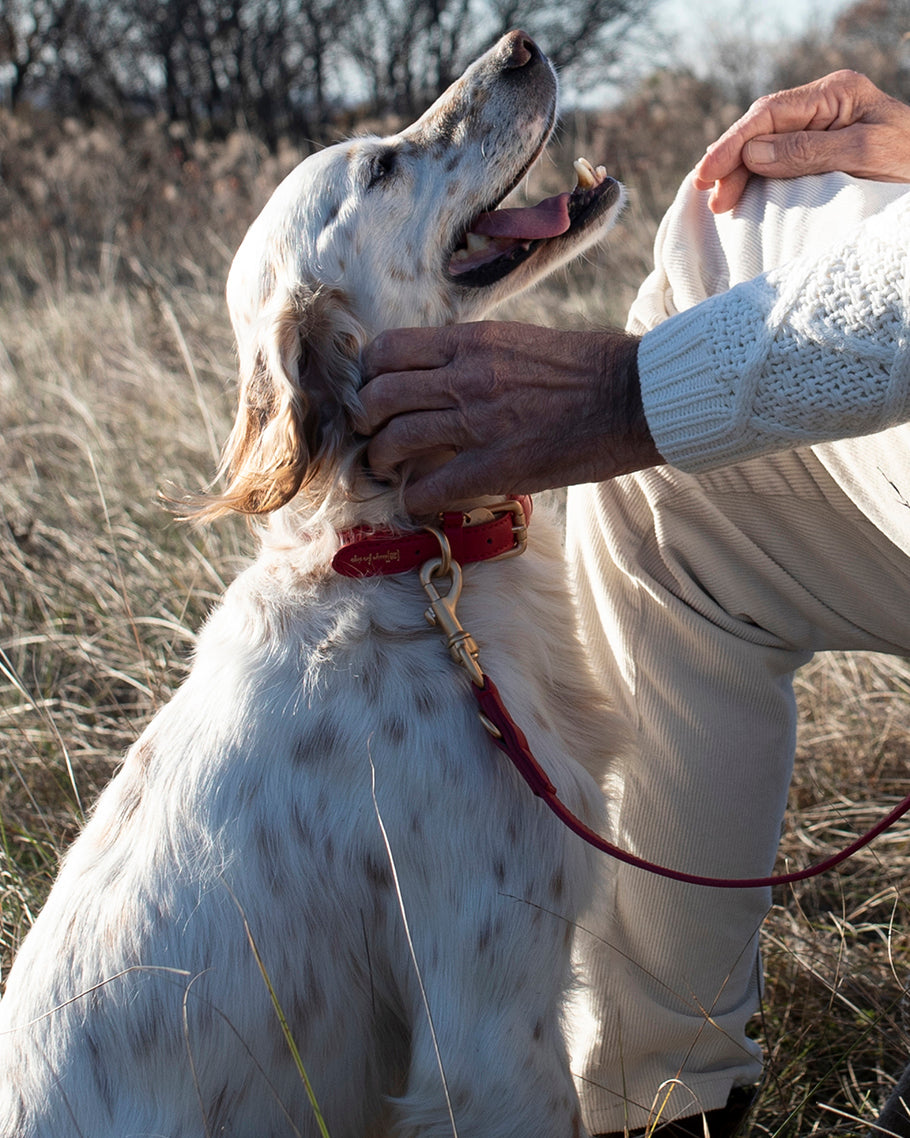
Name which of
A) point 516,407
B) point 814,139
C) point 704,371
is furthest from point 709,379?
point 814,139

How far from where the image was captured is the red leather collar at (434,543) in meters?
1.70

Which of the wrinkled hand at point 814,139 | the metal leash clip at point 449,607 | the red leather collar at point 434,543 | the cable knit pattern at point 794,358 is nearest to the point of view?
the cable knit pattern at point 794,358

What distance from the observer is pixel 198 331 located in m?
4.75

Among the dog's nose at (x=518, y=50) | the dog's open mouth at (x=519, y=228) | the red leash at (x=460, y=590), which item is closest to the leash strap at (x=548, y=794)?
the red leash at (x=460, y=590)

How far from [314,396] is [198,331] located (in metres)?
3.18

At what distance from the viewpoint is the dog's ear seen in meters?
1.67

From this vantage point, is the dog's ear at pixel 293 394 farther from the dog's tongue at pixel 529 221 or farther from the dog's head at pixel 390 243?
the dog's tongue at pixel 529 221

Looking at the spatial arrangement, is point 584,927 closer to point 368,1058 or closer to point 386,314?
point 368,1058

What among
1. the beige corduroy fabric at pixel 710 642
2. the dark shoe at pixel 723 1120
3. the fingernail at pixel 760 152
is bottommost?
the dark shoe at pixel 723 1120

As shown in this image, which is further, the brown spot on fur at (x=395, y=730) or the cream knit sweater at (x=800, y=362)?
the brown spot on fur at (x=395, y=730)

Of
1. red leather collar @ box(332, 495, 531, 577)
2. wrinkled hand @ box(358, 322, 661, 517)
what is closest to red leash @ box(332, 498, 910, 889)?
red leather collar @ box(332, 495, 531, 577)

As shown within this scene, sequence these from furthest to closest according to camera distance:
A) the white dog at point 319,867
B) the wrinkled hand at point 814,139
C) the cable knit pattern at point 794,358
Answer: the wrinkled hand at point 814,139
the white dog at point 319,867
the cable knit pattern at point 794,358

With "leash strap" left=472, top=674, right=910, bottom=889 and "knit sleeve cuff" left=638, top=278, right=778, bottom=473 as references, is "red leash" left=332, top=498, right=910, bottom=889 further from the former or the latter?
"knit sleeve cuff" left=638, top=278, right=778, bottom=473

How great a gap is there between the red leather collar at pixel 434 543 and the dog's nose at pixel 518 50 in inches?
33.3
